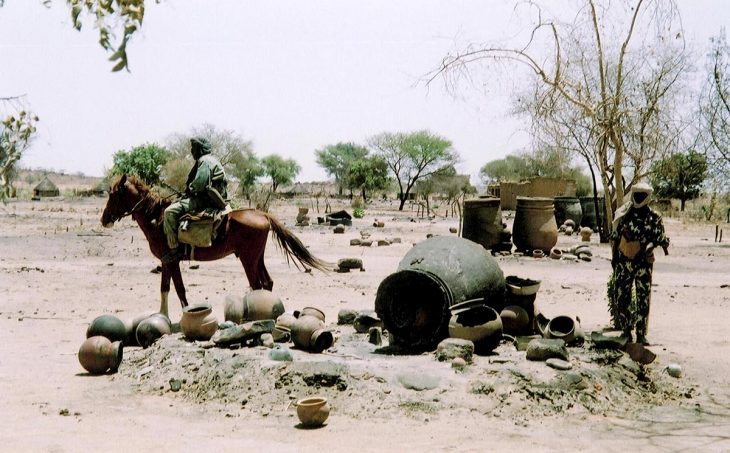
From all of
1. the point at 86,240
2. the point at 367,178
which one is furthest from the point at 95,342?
the point at 367,178

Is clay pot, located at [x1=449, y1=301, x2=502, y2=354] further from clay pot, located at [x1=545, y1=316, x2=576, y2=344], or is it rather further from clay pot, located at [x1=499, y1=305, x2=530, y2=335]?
clay pot, located at [x1=545, y1=316, x2=576, y2=344]

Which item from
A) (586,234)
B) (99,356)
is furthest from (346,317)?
(586,234)

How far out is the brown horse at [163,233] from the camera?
8578mm

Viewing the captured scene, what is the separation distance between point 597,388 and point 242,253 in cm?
488

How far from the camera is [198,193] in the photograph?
8398mm

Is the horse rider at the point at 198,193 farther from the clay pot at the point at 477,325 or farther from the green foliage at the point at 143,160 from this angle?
the green foliage at the point at 143,160

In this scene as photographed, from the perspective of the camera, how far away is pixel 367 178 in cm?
5666

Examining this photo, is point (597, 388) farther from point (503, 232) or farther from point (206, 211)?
point (503, 232)

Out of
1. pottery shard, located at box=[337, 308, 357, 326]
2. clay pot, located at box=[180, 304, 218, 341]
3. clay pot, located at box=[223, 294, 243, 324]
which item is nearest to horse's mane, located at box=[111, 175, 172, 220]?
clay pot, located at box=[223, 294, 243, 324]

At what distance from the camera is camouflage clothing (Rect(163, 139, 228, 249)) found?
8.19 metres

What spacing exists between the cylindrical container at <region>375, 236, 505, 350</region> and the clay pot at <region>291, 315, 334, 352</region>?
2.89 ft

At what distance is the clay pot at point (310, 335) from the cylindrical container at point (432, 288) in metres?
0.88

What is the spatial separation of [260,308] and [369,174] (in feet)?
162

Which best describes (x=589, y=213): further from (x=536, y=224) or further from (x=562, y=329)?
(x=562, y=329)
